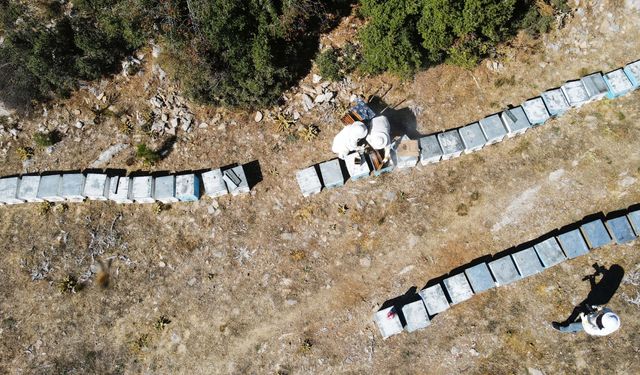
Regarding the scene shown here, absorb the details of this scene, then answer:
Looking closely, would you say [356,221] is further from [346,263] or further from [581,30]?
[581,30]

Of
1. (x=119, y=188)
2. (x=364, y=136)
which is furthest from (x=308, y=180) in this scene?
(x=119, y=188)

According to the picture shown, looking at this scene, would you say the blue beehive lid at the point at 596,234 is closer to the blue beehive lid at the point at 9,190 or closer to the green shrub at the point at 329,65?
the green shrub at the point at 329,65

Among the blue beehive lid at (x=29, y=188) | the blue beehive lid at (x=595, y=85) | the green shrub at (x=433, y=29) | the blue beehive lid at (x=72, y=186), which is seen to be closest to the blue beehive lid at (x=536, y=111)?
the blue beehive lid at (x=595, y=85)

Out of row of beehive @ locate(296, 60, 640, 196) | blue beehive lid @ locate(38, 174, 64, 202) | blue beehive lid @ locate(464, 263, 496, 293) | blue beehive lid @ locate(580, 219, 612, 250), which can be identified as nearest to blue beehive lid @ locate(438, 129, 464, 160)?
row of beehive @ locate(296, 60, 640, 196)

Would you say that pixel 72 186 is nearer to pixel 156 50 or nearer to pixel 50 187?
pixel 50 187

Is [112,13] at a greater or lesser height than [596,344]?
greater

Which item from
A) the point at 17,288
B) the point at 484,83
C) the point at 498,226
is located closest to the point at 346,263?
the point at 498,226
